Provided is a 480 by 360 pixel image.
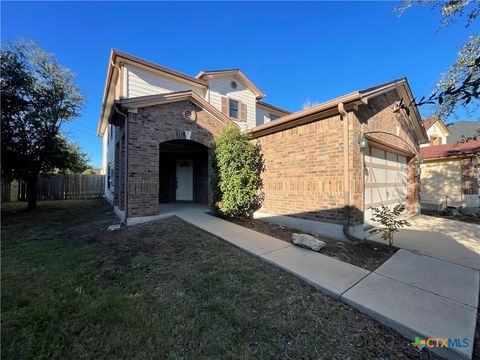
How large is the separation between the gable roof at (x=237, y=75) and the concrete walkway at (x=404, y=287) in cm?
999

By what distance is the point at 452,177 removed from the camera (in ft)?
37.7

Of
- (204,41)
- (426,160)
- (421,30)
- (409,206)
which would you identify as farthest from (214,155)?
(426,160)

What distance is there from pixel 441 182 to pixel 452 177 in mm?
546

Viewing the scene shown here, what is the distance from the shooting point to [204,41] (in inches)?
402

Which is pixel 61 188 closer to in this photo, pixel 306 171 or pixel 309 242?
pixel 306 171

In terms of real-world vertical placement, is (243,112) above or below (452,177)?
above

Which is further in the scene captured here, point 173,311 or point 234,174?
point 234,174

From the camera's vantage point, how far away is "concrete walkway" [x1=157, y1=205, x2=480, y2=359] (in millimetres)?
2240

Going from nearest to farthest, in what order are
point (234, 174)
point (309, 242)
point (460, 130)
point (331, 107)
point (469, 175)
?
point (309, 242) < point (331, 107) < point (234, 174) < point (469, 175) < point (460, 130)

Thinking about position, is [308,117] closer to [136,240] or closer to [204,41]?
[136,240]

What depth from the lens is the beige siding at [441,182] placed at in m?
11.3

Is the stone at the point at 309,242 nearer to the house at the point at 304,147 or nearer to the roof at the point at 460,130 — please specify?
the house at the point at 304,147

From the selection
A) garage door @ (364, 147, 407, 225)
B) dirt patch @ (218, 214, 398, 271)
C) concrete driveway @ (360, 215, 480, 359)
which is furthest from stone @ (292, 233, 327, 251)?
garage door @ (364, 147, 407, 225)

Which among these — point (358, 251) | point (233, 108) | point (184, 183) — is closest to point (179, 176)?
point (184, 183)
